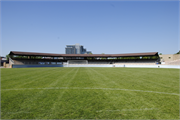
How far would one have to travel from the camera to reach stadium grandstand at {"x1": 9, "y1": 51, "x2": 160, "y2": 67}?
62.1 metres

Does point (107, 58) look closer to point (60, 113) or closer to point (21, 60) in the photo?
point (21, 60)

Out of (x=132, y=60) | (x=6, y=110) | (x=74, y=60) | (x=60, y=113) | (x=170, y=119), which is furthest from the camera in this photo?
(x=74, y=60)

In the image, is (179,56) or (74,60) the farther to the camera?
(74,60)

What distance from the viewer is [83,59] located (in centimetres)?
7625

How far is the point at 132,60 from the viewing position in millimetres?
70062

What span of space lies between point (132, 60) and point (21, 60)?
6383 centimetres

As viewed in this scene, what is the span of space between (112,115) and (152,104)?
2348 mm

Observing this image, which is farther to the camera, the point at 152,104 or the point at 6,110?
the point at 152,104

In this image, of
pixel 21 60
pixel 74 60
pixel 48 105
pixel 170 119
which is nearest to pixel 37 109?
pixel 48 105

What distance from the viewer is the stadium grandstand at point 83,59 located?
6209cm

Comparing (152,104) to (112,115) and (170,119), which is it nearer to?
(170,119)

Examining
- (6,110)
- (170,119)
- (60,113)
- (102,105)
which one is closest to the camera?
(170,119)

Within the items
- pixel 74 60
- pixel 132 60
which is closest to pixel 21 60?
pixel 74 60

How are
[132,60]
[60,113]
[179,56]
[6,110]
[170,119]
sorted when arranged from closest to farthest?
[170,119] → [60,113] → [6,110] → [179,56] → [132,60]
